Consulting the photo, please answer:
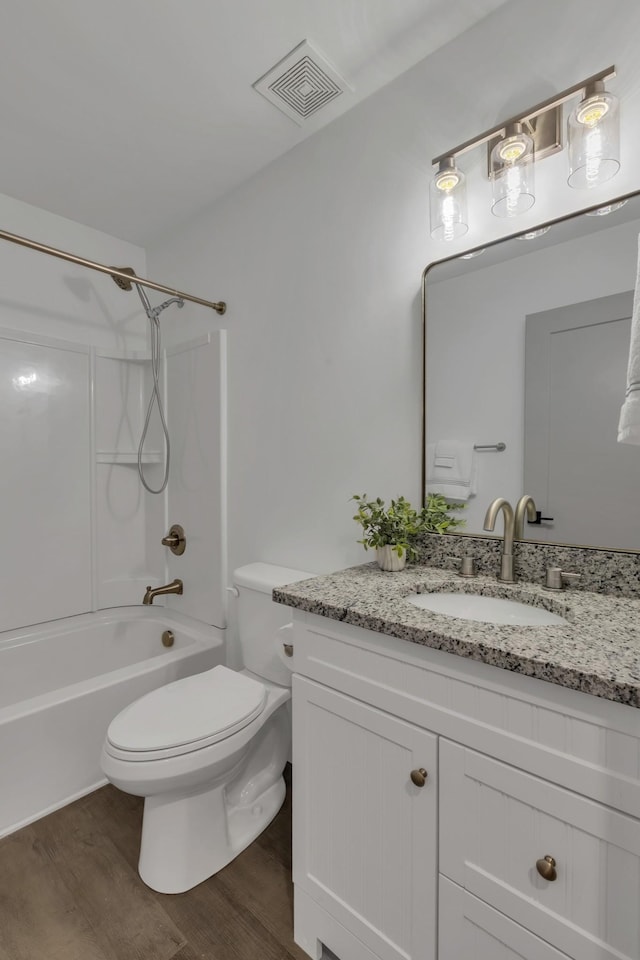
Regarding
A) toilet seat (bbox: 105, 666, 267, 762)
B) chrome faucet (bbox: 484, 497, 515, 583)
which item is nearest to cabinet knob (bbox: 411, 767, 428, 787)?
chrome faucet (bbox: 484, 497, 515, 583)

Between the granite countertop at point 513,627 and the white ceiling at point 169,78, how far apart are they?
1590 millimetres

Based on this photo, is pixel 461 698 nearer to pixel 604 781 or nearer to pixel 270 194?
pixel 604 781

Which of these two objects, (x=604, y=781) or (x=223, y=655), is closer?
(x=604, y=781)

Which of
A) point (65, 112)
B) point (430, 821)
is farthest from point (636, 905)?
point (65, 112)

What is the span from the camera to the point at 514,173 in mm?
1207

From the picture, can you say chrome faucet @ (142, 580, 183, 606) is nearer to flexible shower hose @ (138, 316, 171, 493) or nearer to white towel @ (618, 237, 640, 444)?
flexible shower hose @ (138, 316, 171, 493)

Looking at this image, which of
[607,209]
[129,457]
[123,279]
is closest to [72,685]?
[129,457]

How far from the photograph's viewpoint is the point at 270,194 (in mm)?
1967

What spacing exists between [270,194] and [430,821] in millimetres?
2180

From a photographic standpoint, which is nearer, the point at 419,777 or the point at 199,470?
the point at 419,777

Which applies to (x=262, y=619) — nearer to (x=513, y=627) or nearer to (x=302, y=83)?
(x=513, y=627)

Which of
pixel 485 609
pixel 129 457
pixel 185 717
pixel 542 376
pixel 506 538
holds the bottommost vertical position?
pixel 185 717

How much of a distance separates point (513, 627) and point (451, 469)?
611 mm

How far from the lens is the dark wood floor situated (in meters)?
1.17
